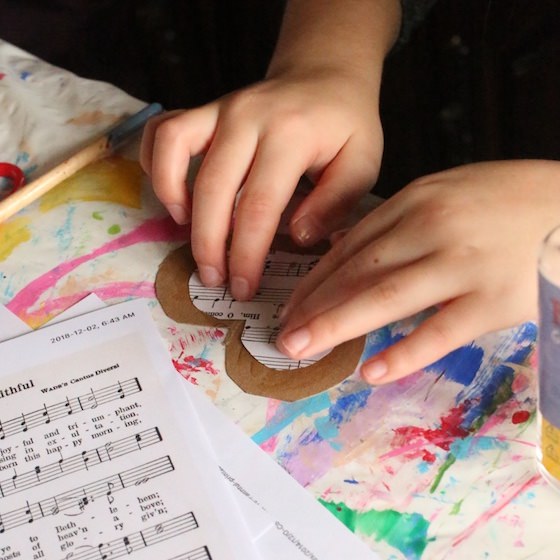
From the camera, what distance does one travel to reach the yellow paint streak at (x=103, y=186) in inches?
27.5

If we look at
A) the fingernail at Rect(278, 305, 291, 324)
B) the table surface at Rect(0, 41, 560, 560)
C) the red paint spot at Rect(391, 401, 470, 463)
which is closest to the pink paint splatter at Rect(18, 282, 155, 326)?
the table surface at Rect(0, 41, 560, 560)

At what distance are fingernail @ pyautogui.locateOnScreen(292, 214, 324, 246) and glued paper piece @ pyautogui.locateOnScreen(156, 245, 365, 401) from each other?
0.08 m

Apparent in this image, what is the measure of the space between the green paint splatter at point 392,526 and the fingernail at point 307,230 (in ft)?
0.73

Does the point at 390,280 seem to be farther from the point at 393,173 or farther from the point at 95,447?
the point at 393,173

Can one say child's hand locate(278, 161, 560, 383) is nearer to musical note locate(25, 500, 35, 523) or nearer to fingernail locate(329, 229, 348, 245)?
fingernail locate(329, 229, 348, 245)

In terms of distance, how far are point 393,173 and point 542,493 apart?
1.85 feet

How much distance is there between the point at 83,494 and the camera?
0.50 metres

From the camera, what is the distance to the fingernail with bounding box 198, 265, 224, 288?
0.61 metres

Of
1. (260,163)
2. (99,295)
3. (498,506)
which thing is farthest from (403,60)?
(498,506)

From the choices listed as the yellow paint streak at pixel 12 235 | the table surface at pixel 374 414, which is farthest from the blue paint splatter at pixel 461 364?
the yellow paint streak at pixel 12 235

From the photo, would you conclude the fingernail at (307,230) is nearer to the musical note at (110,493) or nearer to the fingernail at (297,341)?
the fingernail at (297,341)

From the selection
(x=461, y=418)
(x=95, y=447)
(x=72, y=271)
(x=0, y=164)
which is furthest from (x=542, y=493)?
(x=0, y=164)

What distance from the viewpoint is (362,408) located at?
528 millimetres

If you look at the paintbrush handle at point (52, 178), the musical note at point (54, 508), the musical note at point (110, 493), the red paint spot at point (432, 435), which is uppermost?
the paintbrush handle at point (52, 178)
